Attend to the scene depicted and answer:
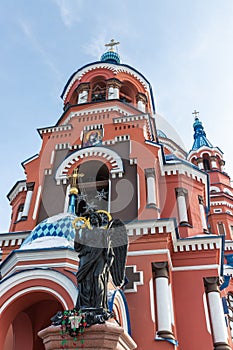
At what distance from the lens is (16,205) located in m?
12.9

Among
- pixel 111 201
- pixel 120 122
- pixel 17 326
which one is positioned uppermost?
pixel 120 122

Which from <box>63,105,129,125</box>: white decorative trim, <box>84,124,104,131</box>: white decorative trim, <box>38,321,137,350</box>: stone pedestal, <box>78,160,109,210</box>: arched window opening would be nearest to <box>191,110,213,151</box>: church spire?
<box>63,105,129,125</box>: white decorative trim

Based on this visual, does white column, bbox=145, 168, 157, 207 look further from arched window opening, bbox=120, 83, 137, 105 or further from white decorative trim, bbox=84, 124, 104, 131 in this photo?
arched window opening, bbox=120, 83, 137, 105

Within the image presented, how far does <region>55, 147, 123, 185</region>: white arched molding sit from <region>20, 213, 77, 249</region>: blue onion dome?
2.55 meters

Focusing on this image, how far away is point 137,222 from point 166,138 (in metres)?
13.3

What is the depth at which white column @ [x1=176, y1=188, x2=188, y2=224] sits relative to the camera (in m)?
10.2

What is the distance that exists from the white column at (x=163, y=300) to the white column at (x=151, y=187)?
72.4 inches

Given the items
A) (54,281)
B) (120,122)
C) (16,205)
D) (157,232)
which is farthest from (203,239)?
(16,205)

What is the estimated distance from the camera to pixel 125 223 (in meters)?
8.84

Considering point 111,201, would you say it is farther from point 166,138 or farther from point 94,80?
point 166,138

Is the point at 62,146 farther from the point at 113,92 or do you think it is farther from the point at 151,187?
the point at 151,187

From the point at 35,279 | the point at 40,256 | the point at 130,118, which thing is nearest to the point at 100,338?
the point at 35,279

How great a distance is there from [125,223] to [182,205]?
7.93 ft

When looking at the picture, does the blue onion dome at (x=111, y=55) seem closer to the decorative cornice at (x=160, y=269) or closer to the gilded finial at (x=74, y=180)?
the gilded finial at (x=74, y=180)
